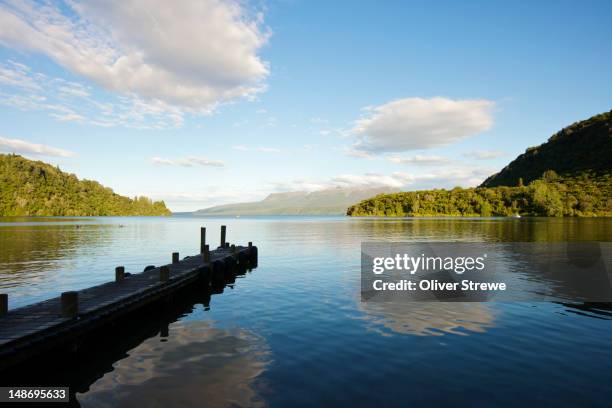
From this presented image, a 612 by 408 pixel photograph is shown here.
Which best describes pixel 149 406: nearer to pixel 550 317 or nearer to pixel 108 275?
pixel 550 317

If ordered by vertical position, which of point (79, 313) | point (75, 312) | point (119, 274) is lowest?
point (79, 313)

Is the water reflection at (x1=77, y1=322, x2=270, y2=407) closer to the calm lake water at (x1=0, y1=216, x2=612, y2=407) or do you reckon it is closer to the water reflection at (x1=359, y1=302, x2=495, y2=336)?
the calm lake water at (x1=0, y1=216, x2=612, y2=407)

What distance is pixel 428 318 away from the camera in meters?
17.8

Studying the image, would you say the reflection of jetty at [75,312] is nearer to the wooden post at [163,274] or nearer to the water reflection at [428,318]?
the wooden post at [163,274]

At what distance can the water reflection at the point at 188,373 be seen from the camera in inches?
401

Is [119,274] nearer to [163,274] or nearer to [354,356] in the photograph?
[163,274]

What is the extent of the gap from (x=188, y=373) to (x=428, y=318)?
11.1 meters

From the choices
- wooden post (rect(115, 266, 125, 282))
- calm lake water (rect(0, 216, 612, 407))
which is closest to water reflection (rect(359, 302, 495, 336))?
calm lake water (rect(0, 216, 612, 407))

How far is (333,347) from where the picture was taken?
1389cm

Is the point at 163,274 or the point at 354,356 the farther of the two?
the point at 163,274

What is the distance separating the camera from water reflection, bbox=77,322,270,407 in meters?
10.2

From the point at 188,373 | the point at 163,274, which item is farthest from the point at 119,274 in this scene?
the point at 188,373

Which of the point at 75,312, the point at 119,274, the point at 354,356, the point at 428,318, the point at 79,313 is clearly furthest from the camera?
the point at 119,274

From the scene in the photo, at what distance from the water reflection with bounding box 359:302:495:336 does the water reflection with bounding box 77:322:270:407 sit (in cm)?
585
